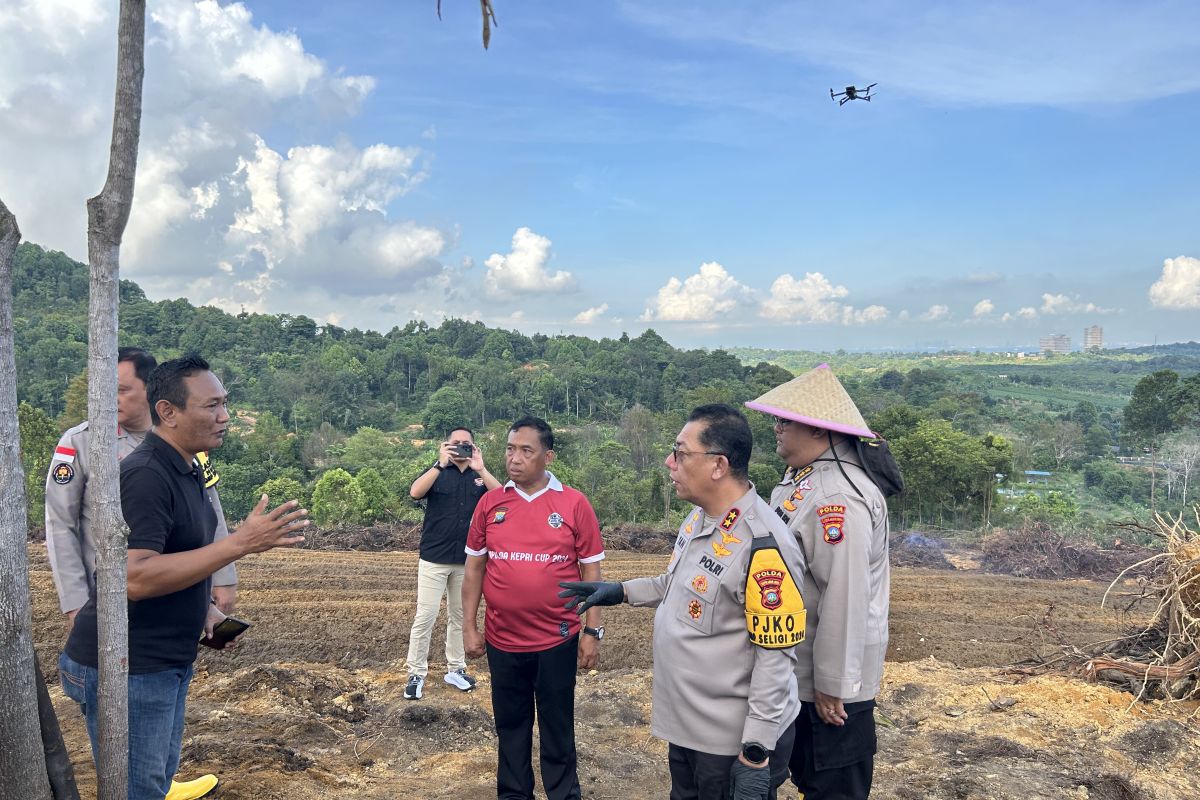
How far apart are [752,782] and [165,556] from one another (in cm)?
186

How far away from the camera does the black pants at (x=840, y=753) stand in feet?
8.38

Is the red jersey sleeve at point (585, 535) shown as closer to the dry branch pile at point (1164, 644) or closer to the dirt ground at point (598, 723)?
the dirt ground at point (598, 723)

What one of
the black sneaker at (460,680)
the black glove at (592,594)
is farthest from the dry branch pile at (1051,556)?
the black glove at (592,594)

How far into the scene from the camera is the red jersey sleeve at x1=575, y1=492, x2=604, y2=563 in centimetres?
328

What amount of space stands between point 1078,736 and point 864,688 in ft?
8.95

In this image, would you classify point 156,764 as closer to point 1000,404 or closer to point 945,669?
point 945,669

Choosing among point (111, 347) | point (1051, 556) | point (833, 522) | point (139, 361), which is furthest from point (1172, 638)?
point (1051, 556)

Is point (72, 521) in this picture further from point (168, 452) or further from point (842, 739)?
point (842, 739)

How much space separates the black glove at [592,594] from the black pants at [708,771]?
22.4 inches

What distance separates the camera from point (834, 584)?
8.02ft

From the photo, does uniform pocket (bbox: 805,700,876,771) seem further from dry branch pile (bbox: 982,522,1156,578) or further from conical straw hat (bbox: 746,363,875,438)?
dry branch pile (bbox: 982,522,1156,578)

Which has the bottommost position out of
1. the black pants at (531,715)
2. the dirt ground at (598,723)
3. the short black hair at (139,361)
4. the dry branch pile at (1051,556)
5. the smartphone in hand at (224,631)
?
the dry branch pile at (1051,556)

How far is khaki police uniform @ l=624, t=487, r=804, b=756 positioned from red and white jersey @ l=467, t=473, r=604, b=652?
802mm

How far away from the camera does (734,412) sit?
248 centimetres
